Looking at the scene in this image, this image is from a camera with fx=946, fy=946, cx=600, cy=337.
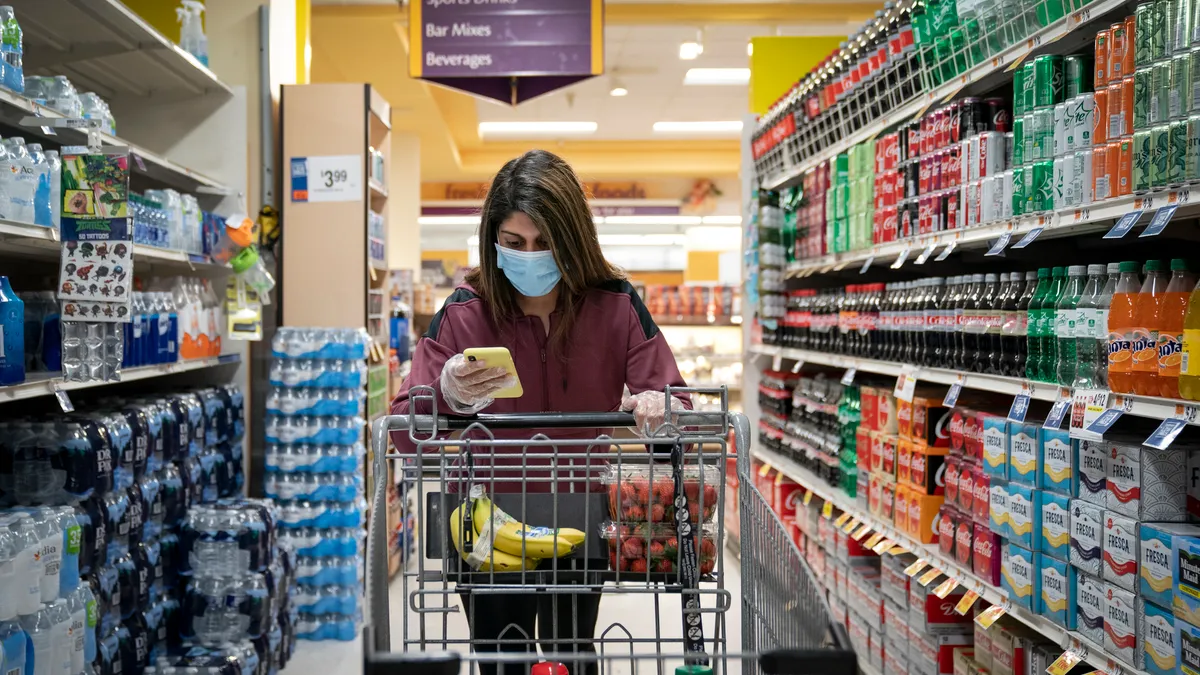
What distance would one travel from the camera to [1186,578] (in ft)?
6.51

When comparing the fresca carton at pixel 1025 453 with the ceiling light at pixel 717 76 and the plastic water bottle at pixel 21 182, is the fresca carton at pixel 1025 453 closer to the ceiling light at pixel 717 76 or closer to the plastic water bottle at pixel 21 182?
the plastic water bottle at pixel 21 182

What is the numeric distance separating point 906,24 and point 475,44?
Answer: 299cm

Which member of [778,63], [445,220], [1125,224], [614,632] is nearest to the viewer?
[1125,224]

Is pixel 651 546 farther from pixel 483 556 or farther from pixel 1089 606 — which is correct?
pixel 1089 606

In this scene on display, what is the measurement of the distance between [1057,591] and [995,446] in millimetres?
455

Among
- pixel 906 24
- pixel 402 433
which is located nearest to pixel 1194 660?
pixel 402 433

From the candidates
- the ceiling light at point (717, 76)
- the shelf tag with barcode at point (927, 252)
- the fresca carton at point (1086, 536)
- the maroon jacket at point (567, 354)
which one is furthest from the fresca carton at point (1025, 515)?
the ceiling light at point (717, 76)

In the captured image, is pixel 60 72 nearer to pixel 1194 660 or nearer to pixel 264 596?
pixel 264 596

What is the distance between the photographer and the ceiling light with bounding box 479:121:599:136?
40.4ft

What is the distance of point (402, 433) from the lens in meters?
1.89

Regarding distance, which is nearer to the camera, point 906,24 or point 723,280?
point 906,24

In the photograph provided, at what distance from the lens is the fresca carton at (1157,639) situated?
2.03 m

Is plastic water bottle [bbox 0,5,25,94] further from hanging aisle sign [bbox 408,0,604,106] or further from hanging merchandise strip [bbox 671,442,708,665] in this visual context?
hanging aisle sign [bbox 408,0,604,106]

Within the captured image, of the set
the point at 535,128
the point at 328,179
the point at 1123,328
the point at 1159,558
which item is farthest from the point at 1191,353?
the point at 535,128
